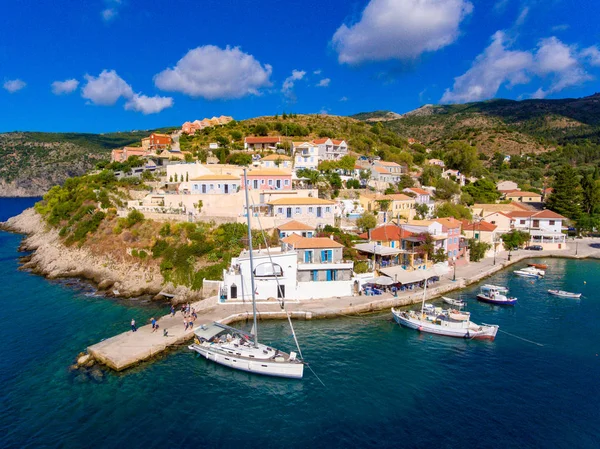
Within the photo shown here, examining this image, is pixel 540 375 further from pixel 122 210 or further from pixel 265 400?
pixel 122 210

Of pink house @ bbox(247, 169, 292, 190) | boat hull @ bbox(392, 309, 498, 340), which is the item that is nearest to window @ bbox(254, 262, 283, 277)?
boat hull @ bbox(392, 309, 498, 340)

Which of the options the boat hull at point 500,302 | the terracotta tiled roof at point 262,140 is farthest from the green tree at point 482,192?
the boat hull at point 500,302

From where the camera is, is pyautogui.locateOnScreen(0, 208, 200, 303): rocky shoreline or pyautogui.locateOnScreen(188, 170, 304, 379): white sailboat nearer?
pyautogui.locateOnScreen(188, 170, 304, 379): white sailboat

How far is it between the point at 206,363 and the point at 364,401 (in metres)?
9.02

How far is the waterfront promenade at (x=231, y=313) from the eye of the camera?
21.0 metres

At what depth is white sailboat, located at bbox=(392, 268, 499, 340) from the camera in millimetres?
24750

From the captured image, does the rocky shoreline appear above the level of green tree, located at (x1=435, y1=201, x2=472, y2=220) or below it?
below

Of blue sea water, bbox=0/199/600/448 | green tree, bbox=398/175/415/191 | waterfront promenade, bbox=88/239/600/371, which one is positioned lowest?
blue sea water, bbox=0/199/600/448

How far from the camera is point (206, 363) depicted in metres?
21.2

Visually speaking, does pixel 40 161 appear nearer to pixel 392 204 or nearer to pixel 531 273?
pixel 392 204

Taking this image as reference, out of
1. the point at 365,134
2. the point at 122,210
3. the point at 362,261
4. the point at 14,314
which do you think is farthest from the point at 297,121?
the point at 14,314

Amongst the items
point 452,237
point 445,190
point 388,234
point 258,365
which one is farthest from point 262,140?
point 258,365

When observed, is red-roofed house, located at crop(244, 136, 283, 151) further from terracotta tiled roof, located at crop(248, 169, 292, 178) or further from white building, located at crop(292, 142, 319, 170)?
terracotta tiled roof, located at crop(248, 169, 292, 178)

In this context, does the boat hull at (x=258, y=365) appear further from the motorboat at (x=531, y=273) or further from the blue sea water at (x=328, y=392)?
the motorboat at (x=531, y=273)
